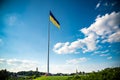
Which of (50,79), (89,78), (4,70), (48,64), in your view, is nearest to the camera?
(89,78)

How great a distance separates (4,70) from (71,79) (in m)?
15.2

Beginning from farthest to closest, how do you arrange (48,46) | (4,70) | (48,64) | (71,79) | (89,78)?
(4,70), (48,46), (48,64), (71,79), (89,78)

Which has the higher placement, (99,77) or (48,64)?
(48,64)

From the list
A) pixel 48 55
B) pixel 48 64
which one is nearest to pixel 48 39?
pixel 48 55

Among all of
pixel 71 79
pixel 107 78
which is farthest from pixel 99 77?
pixel 71 79

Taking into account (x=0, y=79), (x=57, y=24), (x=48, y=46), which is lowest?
(x=0, y=79)

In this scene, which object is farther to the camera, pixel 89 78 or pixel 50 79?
pixel 50 79

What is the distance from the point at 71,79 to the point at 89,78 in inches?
89.6

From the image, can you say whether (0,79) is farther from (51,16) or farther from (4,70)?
(51,16)

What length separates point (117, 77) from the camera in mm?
11547

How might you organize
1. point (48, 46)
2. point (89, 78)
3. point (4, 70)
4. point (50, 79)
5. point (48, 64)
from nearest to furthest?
1. point (89, 78)
2. point (50, 79)
3. point (48, 64)
4. point (48, 46)
5. point (4, 70)

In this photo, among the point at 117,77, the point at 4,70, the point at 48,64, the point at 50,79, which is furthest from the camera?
the point at 4,70

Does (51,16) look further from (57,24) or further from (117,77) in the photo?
(117,77)

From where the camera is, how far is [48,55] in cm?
2239
